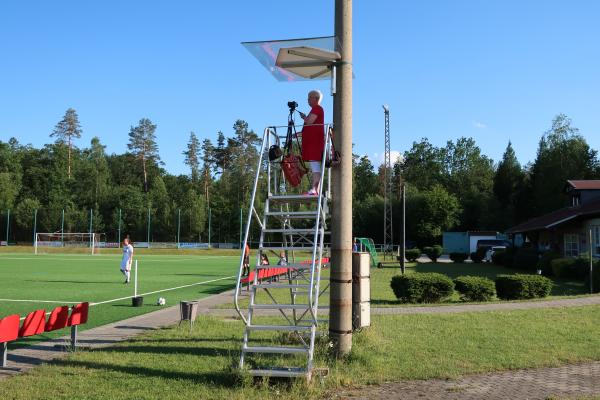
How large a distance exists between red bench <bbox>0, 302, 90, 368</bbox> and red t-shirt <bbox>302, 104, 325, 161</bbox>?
4.40 metres

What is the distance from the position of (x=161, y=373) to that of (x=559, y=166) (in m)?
70.5

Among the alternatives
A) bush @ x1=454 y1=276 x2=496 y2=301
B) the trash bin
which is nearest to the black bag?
the trash bin

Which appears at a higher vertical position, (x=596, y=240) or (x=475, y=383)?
(x=596, y=240)

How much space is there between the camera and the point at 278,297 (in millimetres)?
16203

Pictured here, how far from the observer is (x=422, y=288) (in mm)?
14930

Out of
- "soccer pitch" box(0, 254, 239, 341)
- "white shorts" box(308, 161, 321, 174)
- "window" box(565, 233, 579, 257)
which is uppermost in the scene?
"white shorts" box(308, 161, 321, 174)

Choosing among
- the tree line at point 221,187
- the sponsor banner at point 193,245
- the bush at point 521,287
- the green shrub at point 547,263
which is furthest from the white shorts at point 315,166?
the sponsor banner at point 193,245

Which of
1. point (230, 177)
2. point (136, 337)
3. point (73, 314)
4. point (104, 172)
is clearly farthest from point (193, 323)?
point (104, 172)

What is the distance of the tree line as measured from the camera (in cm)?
7638

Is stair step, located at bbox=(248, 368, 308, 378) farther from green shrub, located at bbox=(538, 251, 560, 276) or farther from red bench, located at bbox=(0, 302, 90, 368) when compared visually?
green shrub, located at bbox=(538, 251, 560, 276)

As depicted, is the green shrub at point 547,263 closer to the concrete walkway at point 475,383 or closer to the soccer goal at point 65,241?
the concrete walkway at point 475,383

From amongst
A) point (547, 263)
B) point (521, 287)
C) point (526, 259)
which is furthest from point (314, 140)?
point (526, 259)

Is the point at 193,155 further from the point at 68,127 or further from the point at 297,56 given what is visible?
the point at 297,56

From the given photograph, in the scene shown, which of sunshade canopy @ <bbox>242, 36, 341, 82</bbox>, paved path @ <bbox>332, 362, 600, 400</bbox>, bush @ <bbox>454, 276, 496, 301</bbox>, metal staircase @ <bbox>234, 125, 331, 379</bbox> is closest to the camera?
paved path @ <bbox>332, 362, 600, 400</bbox>
